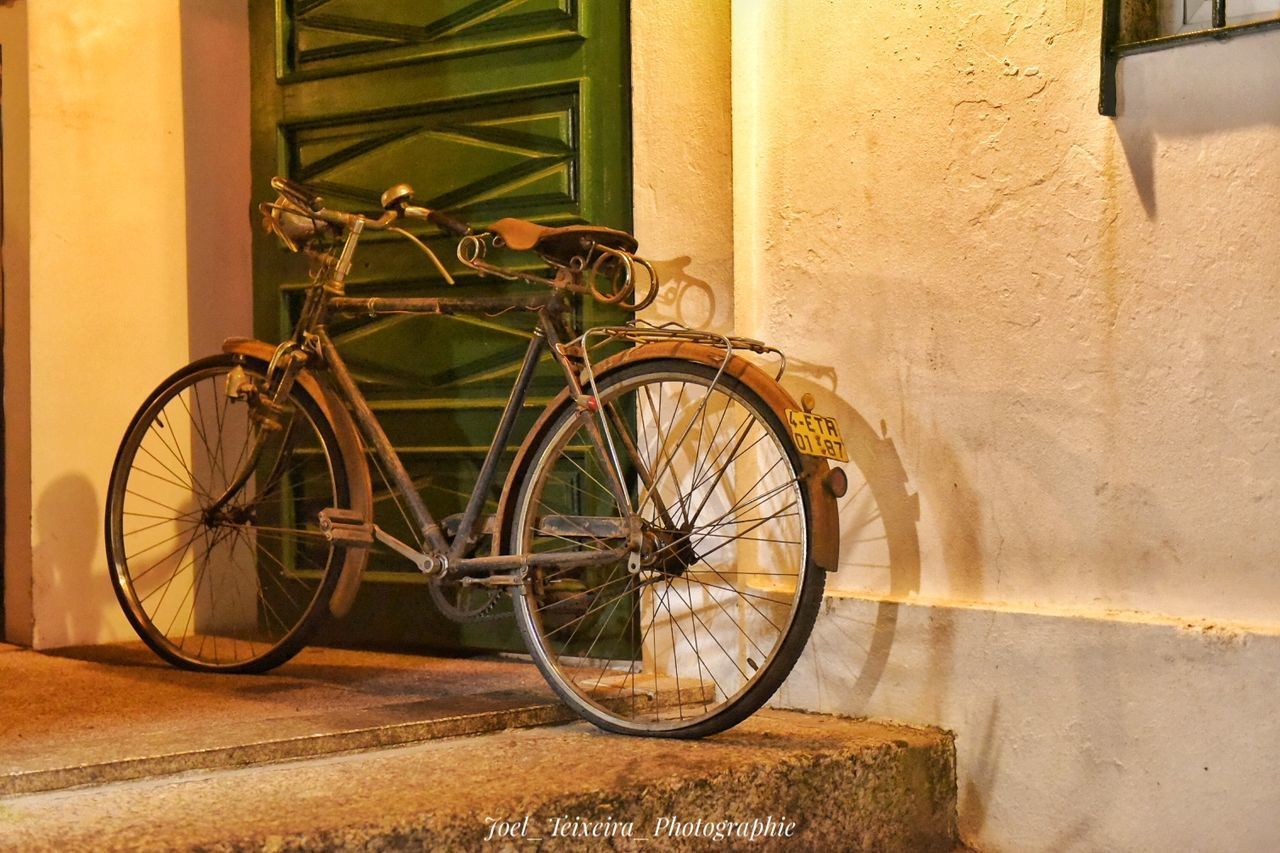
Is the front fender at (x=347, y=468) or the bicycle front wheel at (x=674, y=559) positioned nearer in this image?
the bicycle front wheel at (x=674, y=559)

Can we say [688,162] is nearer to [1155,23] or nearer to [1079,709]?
[1155,23]

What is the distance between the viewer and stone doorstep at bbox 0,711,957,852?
2.43 m

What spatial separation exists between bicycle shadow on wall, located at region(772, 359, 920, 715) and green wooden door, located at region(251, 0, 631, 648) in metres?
0.89

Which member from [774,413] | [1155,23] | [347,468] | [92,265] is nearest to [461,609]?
[347,468]

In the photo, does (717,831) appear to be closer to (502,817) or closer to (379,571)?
(502,817)

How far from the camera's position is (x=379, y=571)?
14.7 ft

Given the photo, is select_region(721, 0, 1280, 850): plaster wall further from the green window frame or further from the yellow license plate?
the yellow license plate

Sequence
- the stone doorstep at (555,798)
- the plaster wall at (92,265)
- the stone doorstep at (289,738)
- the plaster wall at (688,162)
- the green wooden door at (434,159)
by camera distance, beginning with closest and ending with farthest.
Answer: the stone doorstep at (555,798) < the stone doorstep at (289,738) < the plaster wall at (688,162) < the green wooden door at (434,159) < the plaster wall at (92,265)

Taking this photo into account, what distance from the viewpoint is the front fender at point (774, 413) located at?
2.99 meters

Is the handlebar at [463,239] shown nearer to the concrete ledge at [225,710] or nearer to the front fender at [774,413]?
the front fender at [774,413]

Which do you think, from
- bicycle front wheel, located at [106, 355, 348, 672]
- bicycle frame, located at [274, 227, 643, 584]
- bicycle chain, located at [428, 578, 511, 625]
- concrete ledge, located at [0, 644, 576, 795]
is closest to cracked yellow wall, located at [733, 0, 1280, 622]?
bicycle frame, located at [274, 227, 643, 584]

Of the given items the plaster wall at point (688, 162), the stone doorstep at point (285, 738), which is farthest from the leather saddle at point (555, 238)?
the stone doorstep at point (285, 738)

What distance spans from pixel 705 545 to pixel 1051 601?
1.01 meters

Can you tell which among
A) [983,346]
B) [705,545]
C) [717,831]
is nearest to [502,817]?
[717,831]
